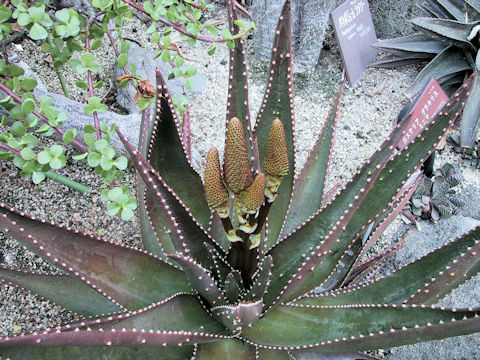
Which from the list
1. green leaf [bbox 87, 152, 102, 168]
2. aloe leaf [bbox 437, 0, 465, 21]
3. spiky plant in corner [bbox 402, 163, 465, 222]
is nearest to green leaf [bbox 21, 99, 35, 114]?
green leaf [bbox 87, 152, 102, 168]

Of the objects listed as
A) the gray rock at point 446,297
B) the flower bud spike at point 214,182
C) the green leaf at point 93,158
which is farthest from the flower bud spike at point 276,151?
the gray rock at point 446,297

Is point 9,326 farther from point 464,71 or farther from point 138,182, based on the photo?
point 464,71

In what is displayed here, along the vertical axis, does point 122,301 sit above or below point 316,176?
below

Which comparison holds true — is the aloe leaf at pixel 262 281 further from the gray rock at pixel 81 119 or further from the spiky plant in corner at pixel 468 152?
the spiky plant in corner at pixel 468 152

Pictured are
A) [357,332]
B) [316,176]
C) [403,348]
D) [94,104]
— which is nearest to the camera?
[357,332]

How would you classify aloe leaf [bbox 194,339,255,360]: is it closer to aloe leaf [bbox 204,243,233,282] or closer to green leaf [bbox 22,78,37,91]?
aloe leaf [bbox 204,243,233,282]

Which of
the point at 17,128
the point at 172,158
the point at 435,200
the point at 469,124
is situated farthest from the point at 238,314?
the point at 469,124

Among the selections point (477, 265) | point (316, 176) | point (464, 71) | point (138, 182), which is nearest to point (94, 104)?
point (138, 182)
